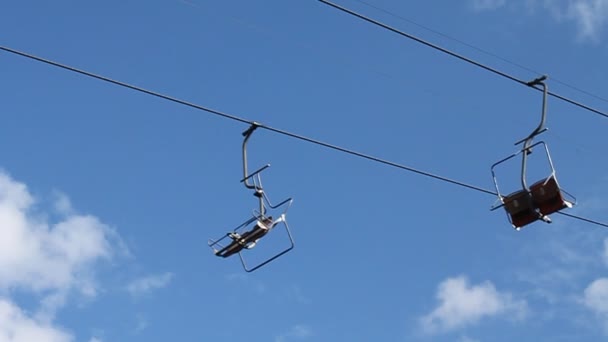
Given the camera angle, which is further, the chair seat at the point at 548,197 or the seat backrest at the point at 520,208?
the seat backrest at the point at 520,208

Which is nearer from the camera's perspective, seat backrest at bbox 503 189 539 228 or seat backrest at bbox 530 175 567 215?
seat backrest at bbox 530 175 567 215

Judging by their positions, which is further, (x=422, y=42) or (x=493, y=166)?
(x=493, y=166)

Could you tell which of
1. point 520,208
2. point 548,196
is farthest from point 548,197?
point 520,208

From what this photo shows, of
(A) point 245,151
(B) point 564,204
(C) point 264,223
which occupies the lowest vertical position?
(B) point 564,204

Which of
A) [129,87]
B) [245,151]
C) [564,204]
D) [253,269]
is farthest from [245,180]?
[564,204]

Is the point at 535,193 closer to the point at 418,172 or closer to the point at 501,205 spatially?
the point at 501,205

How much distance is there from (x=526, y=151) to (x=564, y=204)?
1210 millimetres

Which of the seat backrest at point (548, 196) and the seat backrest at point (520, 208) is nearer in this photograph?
the seat backrest at point (548, 196)

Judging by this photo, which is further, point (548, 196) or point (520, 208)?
point (520, 208)

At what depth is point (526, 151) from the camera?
16.6m

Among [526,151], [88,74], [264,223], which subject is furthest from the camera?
[526,151]

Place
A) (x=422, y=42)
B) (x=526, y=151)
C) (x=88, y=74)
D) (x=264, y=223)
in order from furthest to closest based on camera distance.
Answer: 1. (x=526, y=151)
2. (x=264, y=223)
3. (x=422, y=42)
4. (x=88, y=74)

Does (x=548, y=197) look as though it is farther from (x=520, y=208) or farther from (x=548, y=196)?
(x=520, y=208)

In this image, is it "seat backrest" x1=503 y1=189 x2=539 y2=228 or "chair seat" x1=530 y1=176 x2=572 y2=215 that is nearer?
"chair seat" x1=530 y1=176 x2=572 y2=215
